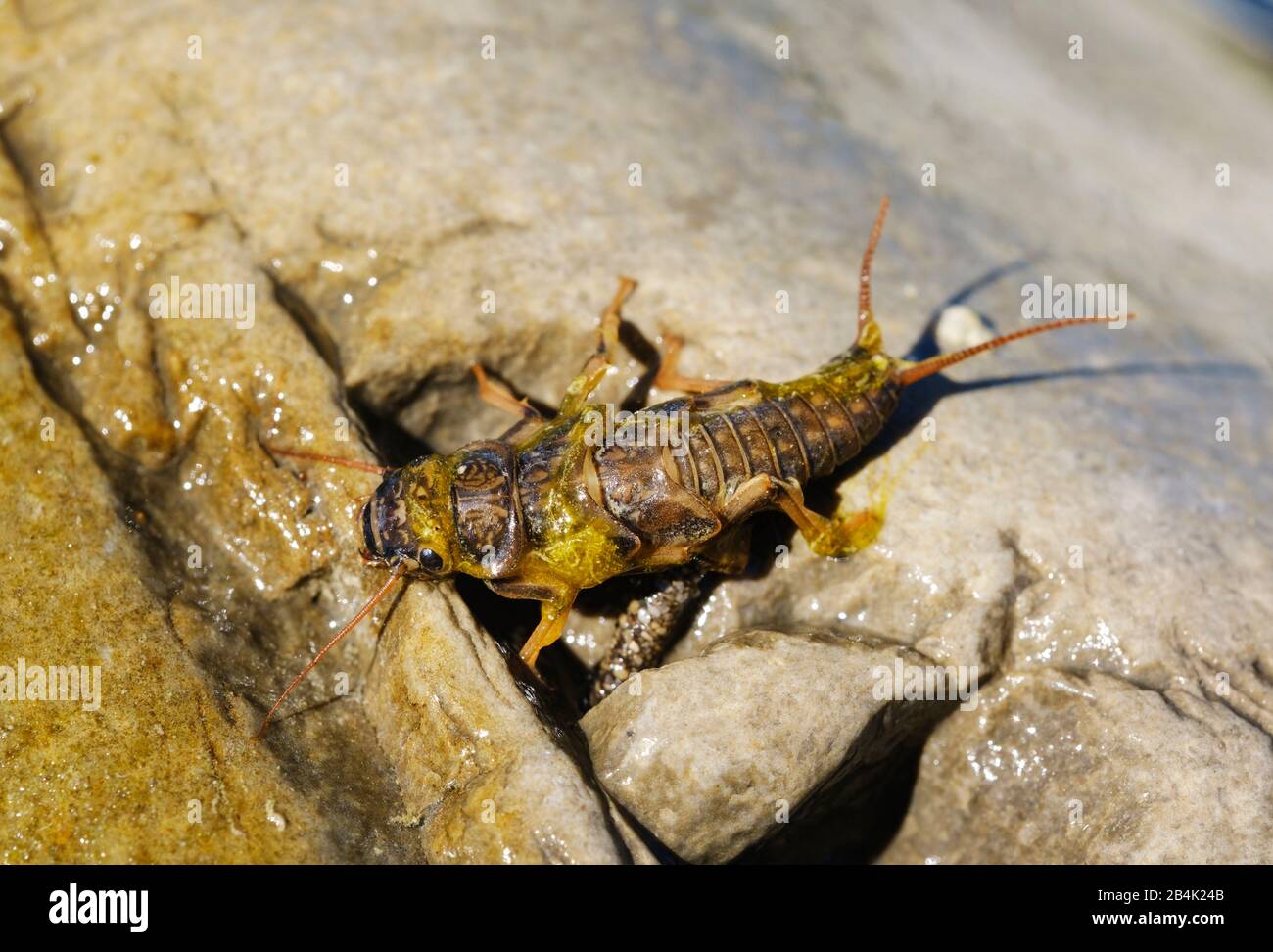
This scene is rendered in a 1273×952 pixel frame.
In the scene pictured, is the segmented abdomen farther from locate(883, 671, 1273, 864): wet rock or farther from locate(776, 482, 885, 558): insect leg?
locate(883, 671, 1273, 864): wet rock

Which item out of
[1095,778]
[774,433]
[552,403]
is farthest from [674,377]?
[1095,778]

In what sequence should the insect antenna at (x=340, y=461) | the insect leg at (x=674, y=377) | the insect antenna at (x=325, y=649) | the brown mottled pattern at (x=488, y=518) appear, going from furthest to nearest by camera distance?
the insect leg at (x=674, y=377) < the insect antenna at (x=340, y=461) < the brown mottled pattern at (x=488, y=518) < the insect antenna at (x=325, y=649)

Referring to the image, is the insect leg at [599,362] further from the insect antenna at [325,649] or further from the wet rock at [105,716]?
the wet rock at [105,716]

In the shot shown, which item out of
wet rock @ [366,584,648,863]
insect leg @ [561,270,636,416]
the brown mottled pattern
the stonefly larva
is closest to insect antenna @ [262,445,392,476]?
the stonefly larva

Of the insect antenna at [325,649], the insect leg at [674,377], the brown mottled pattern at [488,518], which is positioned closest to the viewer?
the insect antenna at [325,649]

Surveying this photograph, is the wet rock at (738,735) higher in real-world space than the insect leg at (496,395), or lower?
lower

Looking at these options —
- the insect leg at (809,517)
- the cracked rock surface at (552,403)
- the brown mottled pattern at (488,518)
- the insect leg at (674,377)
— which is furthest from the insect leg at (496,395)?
the insect leg at (809,517)

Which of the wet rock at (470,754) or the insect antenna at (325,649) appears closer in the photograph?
the wet rock at (470,754)

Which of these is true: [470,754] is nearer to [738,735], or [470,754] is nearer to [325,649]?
[325,649]

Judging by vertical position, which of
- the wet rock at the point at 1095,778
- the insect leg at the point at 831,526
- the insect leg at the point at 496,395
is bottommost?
the wet rock at the point at 1095,778
